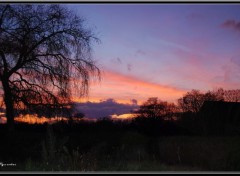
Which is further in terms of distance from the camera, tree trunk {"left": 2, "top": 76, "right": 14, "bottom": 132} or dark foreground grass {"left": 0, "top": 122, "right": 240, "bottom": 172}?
tree trunk {"left": 2, "top": 76, "right": 14, "bottom": 132}

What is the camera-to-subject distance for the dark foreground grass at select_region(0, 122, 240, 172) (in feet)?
55.2

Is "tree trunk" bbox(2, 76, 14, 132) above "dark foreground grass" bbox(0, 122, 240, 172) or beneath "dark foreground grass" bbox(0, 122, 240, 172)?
above

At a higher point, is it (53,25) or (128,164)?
(53,25)

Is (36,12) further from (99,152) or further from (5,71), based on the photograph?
(99,152)

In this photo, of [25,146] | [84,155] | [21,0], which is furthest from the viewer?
[25,146]

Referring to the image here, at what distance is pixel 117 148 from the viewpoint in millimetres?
17766

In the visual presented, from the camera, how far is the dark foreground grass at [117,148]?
16812 millimetres

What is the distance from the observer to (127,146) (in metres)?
17.9

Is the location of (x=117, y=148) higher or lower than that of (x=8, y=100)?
lower

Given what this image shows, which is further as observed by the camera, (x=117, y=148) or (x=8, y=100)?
(x=8, y=100)

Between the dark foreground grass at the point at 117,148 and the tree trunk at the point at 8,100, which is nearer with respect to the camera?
the dark foreground grass at the point at 117,148

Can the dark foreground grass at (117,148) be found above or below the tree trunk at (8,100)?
below

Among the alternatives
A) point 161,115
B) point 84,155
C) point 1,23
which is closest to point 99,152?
point 84,155

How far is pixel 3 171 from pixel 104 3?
6001mm
